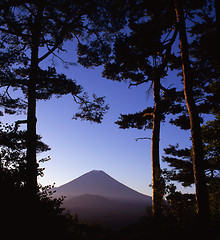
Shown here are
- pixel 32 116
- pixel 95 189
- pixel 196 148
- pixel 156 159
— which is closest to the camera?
pixel 196 148

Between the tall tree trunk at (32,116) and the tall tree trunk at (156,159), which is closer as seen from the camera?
the tall tree trunk at (32,116)

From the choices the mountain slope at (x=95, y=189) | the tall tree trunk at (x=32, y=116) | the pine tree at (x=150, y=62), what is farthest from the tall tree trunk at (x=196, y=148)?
the mountain slope at (x=95, y=189)

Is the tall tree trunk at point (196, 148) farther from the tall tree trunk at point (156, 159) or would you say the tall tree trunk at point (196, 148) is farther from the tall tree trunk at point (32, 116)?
the tall tree trunk at point (32, 116)

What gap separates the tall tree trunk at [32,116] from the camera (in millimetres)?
7586

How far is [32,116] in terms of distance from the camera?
869 centimetres

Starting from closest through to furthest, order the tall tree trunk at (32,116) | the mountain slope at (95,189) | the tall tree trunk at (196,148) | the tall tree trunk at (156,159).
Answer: the tall tree trunk at (196,148) → the tall tree trunk at (32,116) → the tall tree trunk at (156,159) → the mountain slope at (95,189)

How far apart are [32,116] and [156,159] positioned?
6.21 m

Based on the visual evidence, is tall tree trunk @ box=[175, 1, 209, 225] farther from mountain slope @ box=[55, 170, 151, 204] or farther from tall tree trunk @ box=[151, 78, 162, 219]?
mountain slope @ box=[55, 170, 151, 204]

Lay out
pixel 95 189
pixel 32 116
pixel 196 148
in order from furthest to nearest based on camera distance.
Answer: pixel 95 189
pixel 32 116
pixel 196 148

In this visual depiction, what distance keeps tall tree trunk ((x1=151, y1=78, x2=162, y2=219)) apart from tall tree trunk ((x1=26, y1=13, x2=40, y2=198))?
4.81 meters

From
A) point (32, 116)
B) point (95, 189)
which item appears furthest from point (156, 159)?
point (95, 189)

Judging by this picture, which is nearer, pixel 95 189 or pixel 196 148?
pixel 196 148

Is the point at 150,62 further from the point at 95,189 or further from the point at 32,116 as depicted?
the point at 95,189

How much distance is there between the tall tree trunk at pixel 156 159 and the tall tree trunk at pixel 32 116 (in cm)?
481
